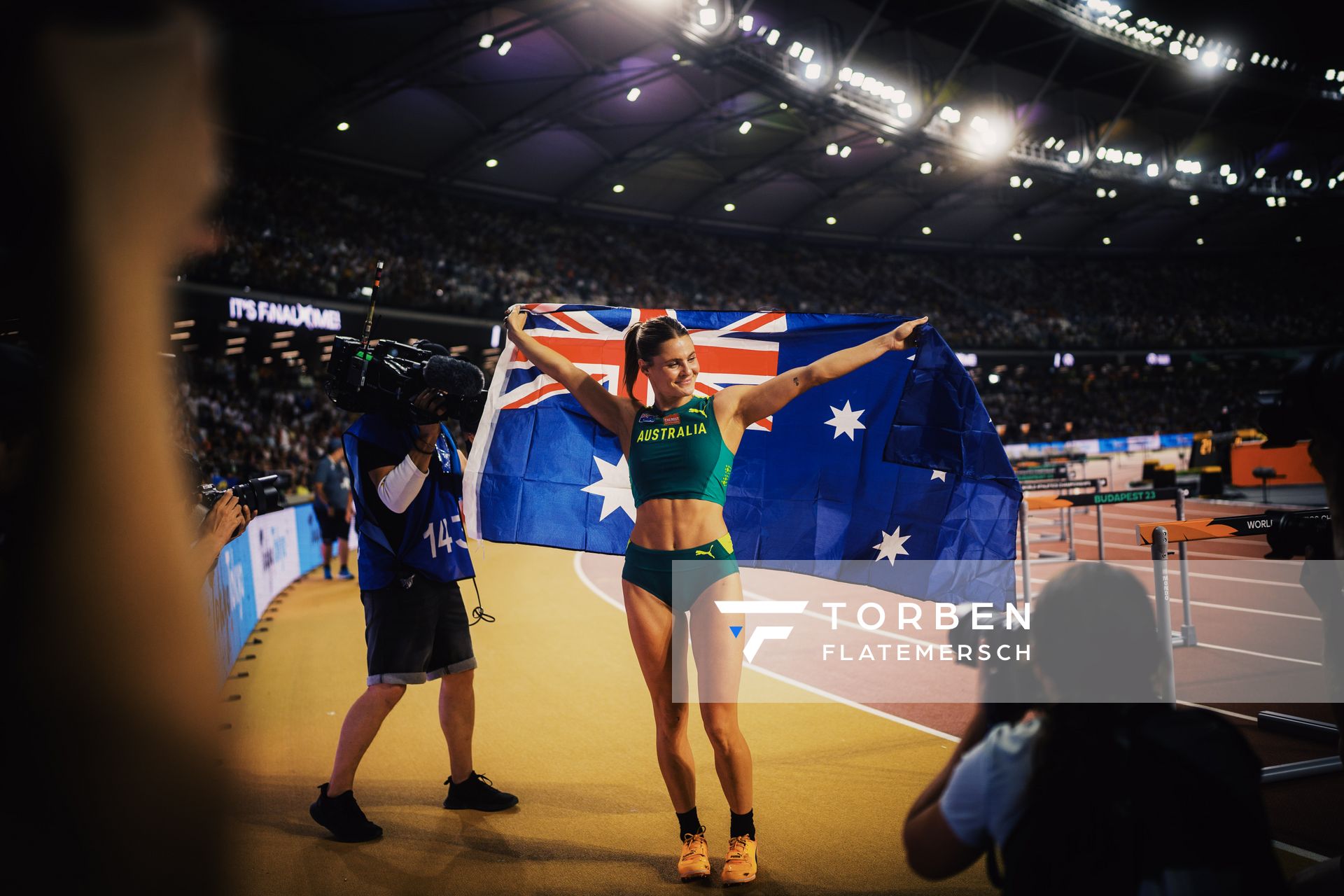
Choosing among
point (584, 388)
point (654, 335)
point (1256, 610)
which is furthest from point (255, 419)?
point (1256, 610)

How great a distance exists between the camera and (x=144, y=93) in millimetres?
541

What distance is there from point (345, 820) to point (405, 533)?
4.71ft

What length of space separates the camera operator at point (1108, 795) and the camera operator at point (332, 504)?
9.99 metres

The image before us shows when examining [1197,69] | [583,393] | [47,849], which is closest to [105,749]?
[47,849]

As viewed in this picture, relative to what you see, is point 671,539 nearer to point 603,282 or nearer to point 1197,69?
point 603,282

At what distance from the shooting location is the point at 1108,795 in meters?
1.56

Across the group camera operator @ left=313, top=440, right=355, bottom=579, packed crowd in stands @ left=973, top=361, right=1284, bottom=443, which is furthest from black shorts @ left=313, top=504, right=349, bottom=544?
packed crowd in stands @ left=973, top=361, right=1284, bottom=443

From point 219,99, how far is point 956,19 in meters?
38.6

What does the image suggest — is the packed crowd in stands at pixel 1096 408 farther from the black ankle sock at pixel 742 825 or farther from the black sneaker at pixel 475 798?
the black ankle sock at pixel 742 825

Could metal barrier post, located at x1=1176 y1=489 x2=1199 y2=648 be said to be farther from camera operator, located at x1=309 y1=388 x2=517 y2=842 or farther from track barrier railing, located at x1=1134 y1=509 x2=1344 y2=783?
camera operator, located at x1=309 y1=388 x2=517 y2=842

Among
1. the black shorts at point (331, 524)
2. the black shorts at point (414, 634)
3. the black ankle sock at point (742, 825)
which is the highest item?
the black shorts at point (331, 524)

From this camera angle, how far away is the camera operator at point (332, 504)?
35.4 ft

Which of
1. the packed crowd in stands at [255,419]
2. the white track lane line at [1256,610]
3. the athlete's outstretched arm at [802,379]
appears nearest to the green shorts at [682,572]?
the athlete's outstretched arm at [802,379]

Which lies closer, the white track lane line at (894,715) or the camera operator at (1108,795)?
the camera operator at (1108,795)
